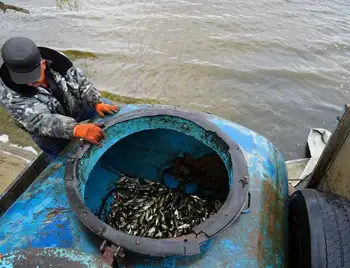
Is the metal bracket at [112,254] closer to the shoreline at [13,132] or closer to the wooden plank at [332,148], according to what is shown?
the wooden plank at [332,148]

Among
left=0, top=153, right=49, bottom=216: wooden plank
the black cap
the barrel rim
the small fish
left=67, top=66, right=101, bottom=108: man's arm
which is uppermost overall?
the black cap

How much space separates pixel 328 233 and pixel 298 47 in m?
8.51

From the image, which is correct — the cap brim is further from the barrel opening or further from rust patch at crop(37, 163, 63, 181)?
the barrel opening

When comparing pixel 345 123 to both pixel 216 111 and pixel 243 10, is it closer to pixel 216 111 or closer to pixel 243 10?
pixel 216 111

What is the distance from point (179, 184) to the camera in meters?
4.01

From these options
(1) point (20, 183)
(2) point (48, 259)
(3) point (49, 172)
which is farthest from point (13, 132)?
(2) point (48, 259)

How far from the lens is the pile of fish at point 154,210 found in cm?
340

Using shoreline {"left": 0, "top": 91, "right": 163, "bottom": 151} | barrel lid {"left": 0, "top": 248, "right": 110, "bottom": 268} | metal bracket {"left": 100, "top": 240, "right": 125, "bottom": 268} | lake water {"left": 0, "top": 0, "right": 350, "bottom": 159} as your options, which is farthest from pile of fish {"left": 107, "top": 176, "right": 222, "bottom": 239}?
lake water {"left": 0, "top": 0, "right": 350, "bottom": 159}

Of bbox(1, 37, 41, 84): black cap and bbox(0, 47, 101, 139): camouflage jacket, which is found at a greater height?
bbox(1, 37, 41, 84): black cap

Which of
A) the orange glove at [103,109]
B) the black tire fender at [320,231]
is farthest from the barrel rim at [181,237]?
the black tire fender at [320,231]

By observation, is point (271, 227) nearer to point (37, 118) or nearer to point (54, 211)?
point (54, 211)

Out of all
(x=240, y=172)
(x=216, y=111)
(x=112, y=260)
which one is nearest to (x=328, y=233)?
(x=240, y=172)

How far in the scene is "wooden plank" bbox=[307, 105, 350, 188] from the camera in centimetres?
312

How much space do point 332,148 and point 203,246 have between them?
2.05 metres
